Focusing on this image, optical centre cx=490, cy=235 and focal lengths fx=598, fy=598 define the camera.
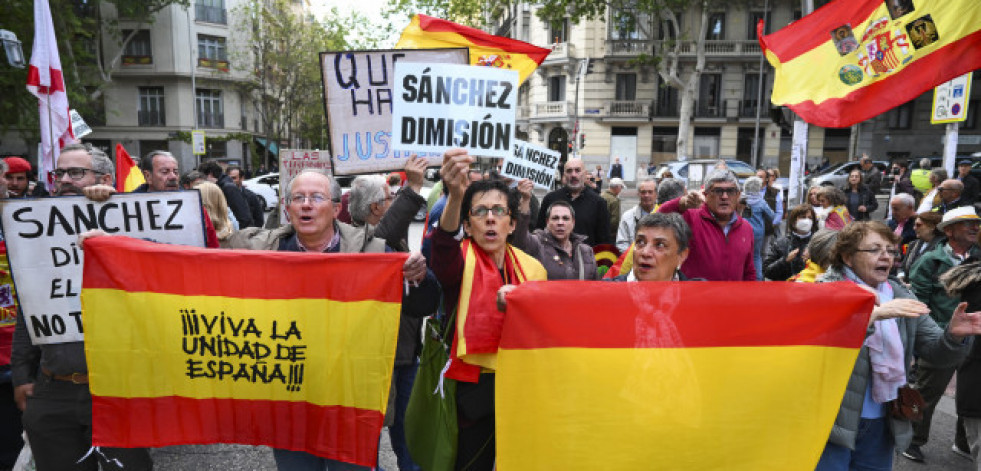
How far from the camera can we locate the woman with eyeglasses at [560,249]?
12.0 feet

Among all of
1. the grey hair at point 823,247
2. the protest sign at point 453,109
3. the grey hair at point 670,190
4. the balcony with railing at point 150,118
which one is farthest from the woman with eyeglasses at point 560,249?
the balcony with railing at point 150,118

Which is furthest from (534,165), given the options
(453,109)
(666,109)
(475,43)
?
(666,109)

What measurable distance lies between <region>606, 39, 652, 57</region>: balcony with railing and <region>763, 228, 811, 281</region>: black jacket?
31.7 meters

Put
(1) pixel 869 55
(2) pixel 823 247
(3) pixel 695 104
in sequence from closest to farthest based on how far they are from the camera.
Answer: (2) pixel 823 247 < (1) pixel 869 55 < (3) pixel 695 104

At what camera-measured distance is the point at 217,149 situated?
39812mm

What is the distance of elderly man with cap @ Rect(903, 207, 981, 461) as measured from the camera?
4.20 meters

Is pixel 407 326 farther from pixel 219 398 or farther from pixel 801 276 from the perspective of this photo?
pixel 801 276

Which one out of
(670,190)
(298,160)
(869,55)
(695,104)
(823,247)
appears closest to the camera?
(823,247)

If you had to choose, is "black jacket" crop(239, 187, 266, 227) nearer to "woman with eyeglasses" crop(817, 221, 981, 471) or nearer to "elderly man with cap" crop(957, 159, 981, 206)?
"woman with eyeglasses" crop(817, 221, 981, 471)

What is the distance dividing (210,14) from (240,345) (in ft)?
145

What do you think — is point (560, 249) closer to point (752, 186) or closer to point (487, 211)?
point (487, 211)

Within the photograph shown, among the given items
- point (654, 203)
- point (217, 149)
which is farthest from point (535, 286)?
point (217, 149)

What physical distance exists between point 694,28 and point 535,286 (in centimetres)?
3887

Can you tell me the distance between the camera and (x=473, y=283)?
8.59ft
